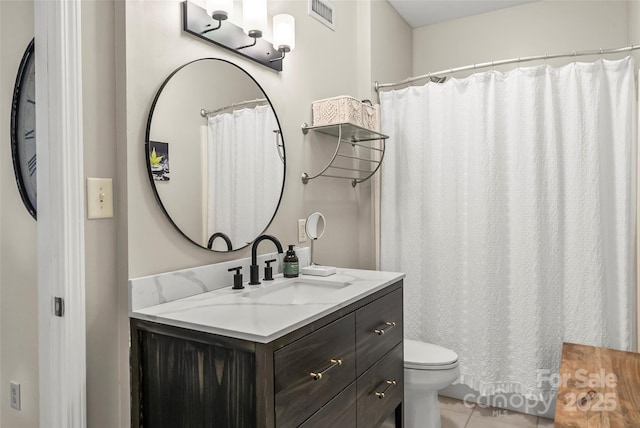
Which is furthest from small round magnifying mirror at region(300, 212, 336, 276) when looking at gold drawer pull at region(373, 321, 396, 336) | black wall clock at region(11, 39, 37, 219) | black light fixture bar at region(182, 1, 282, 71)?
black wall clock at region(11, 39, 37, 219)

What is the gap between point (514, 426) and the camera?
2.31 metres

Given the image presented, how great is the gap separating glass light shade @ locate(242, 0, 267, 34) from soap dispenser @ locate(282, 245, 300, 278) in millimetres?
898

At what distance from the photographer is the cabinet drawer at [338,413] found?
1.30m

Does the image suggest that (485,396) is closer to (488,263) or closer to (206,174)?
(488,263)

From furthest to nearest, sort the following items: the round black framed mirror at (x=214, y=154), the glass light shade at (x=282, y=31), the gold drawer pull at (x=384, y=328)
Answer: the glass light shade at (x=282, y=31) → the gold drawer pull at (x=384, y=328) → the round black framed mirror at (x=214, y=154)

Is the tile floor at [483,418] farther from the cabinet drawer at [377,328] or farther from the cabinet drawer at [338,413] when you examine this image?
the cabinet drawer at [338,413]

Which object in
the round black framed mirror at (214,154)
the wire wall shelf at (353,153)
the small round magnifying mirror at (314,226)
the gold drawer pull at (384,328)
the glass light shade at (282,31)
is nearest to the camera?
the round black framed mirror at (214,154)

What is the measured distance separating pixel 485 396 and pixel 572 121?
158 cm

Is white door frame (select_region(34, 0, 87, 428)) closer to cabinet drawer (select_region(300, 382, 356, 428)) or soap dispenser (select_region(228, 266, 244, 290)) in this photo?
soap dispenser (select_region(228, 266, 244, 290))

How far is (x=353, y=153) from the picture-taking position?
2660mm

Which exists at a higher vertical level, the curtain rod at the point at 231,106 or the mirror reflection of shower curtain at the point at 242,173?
the curtain rod at the point at 231,106

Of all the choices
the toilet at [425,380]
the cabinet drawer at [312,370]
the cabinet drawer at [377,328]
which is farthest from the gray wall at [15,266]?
the toilet at [425,380]

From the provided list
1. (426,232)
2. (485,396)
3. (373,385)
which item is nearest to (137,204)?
(373,385)

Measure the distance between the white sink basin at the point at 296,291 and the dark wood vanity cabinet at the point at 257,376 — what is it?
17 cm
